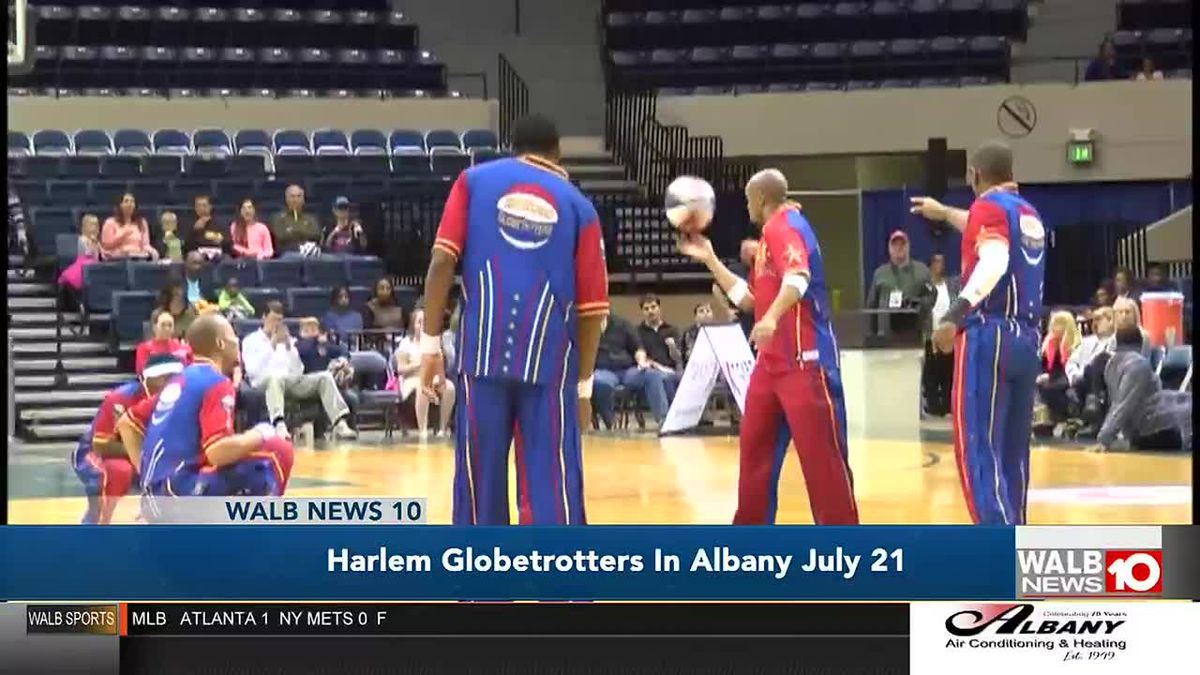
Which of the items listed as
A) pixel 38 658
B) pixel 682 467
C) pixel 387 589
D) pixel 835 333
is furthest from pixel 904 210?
pixel 38 658

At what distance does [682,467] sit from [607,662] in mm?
785

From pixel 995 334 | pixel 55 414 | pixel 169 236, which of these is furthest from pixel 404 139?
pixel 995 334

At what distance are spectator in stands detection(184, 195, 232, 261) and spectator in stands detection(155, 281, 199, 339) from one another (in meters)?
0.13

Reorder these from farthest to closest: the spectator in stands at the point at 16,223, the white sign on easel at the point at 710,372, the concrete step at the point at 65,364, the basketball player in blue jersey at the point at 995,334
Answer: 1. the white sign on easel at the point at 710,372
2. the basketball player in blue jersey at the point at 995,334
3. the concrete step at the point at 65,364
4. the spectator in stands at the point at 16,223

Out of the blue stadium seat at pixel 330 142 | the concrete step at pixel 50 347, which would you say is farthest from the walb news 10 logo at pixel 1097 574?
the concrete step at pixel 50 347

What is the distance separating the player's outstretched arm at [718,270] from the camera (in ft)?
17.3

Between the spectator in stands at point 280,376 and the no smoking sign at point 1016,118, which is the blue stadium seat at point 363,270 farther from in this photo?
the no smoking sign at point 1016,118

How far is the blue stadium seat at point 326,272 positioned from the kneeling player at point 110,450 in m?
0.39

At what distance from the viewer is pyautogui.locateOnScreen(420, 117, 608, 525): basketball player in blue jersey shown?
5.23 metres

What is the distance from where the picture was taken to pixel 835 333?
543 centimetres

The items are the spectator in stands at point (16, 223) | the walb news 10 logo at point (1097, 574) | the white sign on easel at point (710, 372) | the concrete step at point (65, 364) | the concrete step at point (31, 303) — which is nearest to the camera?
the walb news 10 logo at point (1097, 574)

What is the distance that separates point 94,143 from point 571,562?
145 cm

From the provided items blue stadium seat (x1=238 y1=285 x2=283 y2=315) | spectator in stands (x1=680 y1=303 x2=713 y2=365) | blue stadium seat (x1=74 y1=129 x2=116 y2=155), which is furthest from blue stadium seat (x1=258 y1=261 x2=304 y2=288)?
spectator in stands (x1=680 y1=303 x2=713 y2=365)

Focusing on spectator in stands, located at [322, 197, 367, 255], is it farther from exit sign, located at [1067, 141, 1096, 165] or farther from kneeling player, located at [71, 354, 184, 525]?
exit sign, located at [1067, 141, 1096, 165]
